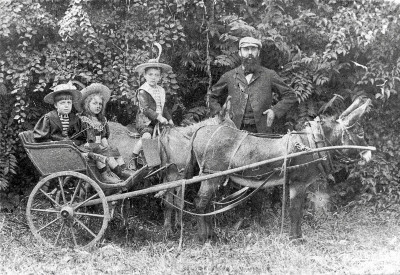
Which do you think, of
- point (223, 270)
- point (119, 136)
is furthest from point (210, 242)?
point (119, 136)

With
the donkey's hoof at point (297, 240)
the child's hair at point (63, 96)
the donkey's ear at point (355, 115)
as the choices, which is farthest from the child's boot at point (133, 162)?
the donkey's ear at point (355, 115)

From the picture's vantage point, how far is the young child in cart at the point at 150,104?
7695 mm

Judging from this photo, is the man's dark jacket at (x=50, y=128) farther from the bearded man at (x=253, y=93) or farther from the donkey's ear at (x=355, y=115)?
the donkey's ear at (x=355, y=115)

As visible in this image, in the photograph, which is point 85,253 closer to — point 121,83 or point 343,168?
point 121,83

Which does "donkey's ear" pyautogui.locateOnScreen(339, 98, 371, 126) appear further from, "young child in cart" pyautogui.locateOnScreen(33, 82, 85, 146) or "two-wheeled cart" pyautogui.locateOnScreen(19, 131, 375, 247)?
"young child in cart" pyautogui.locateOnScreen(33, 82, 85, 146)

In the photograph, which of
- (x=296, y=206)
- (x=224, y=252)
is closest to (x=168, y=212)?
(x=224, y=252)

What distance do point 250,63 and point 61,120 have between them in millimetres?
2743

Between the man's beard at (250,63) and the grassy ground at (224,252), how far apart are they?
2.25 metres

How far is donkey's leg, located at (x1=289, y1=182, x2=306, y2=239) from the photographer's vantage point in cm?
700

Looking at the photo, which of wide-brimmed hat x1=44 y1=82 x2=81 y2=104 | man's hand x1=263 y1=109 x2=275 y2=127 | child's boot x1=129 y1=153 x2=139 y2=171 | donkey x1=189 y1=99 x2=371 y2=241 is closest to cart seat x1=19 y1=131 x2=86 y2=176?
wide-brimmed hat x1=44 y1=82 x2=81 y2=104

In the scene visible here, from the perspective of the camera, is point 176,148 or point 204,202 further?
point 176,148

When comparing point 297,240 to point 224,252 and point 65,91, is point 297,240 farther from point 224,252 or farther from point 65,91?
point 65,91

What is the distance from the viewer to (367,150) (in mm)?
6699

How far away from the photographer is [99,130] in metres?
7.54
